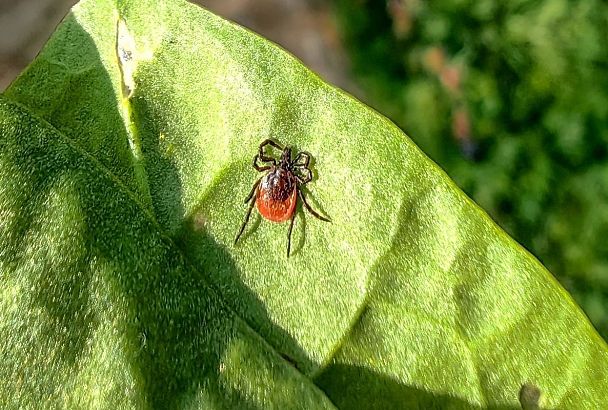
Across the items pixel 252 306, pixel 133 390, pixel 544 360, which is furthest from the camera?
pixel 544 360

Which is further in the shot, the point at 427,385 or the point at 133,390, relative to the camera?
the point at 427,385

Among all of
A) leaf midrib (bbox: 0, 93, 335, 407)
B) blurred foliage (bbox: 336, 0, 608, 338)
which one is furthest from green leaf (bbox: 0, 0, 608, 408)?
blurred foliage (bbox: 336, 0, 608, 338)

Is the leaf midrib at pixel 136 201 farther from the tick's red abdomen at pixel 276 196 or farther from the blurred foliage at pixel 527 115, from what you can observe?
the blurred foliage at pixel 527 115

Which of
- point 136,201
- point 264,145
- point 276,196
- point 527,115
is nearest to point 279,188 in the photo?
point 276,196

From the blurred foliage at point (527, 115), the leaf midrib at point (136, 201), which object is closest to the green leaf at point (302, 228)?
the leaf midrib at point (136, 201)

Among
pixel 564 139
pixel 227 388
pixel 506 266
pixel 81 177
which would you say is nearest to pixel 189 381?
pixel 227 388

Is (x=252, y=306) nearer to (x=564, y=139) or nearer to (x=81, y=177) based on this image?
→ (x=81, y=177)
